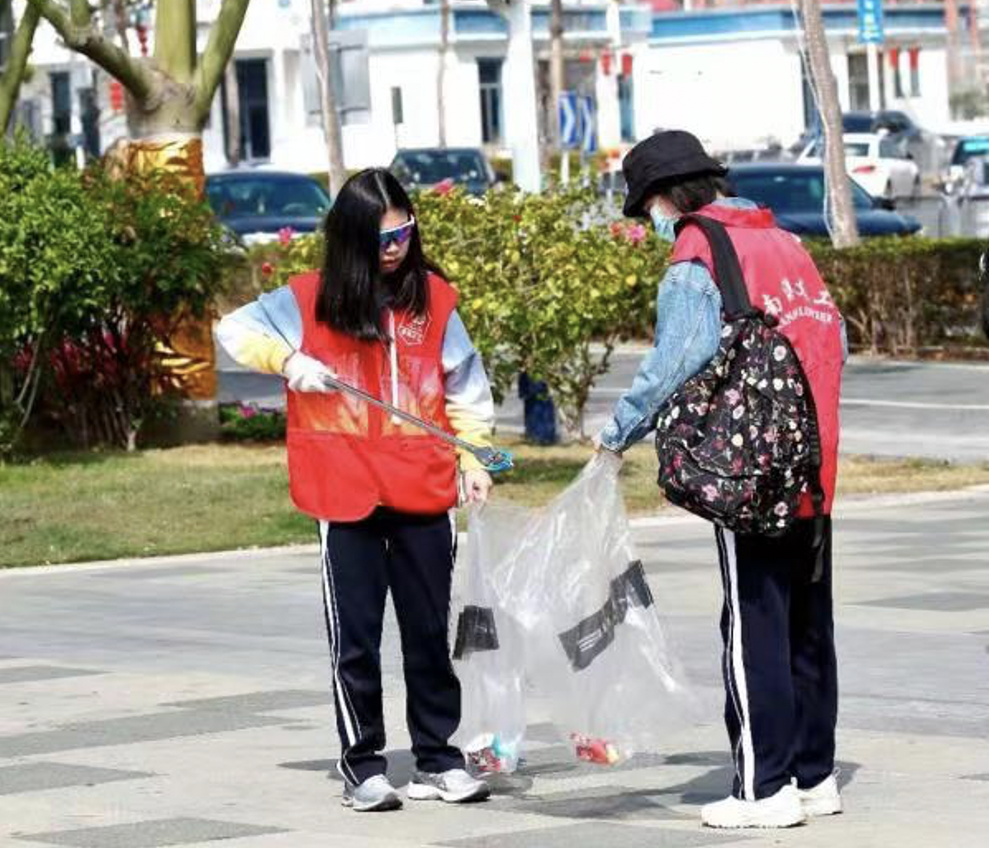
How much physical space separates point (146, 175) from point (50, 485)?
115 inches

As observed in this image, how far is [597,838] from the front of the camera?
7.29 m

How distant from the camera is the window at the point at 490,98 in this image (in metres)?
84.5

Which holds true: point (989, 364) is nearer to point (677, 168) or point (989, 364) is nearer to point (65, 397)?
point (65, 397)

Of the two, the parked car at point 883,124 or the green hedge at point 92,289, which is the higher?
the parked car at point 883,124

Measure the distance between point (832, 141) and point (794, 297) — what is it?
73.8 ft

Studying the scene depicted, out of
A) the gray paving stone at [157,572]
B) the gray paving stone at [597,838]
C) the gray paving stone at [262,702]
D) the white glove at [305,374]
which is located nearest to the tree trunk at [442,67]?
the gray paving stone at [157,572]

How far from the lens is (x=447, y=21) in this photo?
79062 mm

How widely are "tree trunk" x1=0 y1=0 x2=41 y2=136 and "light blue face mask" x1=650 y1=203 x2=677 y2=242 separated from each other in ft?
47.2

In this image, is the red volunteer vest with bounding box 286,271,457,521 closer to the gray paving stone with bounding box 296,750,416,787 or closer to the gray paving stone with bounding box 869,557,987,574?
the gray paving stone with bounding box 296,750,416,787

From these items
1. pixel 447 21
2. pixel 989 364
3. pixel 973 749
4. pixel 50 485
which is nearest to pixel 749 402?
pixel 973 749

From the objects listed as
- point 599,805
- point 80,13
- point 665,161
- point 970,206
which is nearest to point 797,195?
point 970,206

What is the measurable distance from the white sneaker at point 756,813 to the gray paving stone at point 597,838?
0.25ft

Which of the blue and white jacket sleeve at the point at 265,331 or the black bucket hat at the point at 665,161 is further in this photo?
the blue and white jacket sleeve at the point at 265,331

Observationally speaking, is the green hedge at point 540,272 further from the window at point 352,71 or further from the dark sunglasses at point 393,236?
the dark sunglasses at point 393,236
